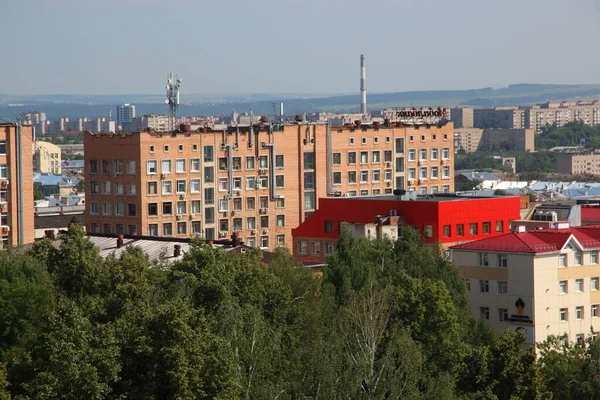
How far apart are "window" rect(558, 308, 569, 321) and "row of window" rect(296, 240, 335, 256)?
12.2 m

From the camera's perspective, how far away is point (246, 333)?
101 ft

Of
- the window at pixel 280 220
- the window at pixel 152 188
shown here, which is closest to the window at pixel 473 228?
the window at pixel 280 220

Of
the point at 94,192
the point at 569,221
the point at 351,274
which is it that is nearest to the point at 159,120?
the point at 94,192

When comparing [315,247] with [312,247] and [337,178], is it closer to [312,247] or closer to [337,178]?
[312,247]

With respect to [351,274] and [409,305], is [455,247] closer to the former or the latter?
[351,274]

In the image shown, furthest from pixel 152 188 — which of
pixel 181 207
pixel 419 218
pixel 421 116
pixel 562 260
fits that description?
pixel 562 260

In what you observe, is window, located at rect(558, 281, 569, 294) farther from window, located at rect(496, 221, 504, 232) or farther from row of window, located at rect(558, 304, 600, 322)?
window, located at rect(496, 221, 504, 232)

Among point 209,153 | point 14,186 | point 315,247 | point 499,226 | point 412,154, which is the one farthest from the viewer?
point 412,154

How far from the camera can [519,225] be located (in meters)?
54.8

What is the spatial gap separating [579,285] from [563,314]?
1259 mm

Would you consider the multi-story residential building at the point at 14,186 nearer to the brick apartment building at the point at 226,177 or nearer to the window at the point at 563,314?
the brick apartment building at the point at 226,177

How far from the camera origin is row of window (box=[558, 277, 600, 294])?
46250mm

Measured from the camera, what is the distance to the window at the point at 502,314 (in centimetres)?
4601

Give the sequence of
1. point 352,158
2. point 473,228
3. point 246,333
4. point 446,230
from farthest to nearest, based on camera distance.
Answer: point 352,158 < point 473,228 < point 446,230 < point 246,333
